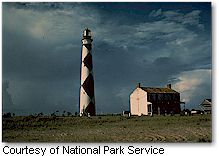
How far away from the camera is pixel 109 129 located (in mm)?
4949

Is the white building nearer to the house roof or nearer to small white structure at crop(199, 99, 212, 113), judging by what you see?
the house roof

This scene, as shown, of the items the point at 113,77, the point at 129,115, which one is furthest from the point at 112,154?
the point at 113,77

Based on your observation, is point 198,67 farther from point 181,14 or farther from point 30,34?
point 30,34

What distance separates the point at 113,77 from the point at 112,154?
0.84 metres

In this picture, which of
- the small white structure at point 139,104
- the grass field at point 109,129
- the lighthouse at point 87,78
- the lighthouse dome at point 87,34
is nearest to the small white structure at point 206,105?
the grass field at point 109,129

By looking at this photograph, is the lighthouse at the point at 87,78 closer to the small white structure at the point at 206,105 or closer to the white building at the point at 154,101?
the white building at the point at 154,101

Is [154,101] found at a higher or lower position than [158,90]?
lower

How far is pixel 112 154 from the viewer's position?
185 inches

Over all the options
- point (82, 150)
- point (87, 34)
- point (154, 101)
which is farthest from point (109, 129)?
point (87, 34)

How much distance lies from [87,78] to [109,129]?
59 cm

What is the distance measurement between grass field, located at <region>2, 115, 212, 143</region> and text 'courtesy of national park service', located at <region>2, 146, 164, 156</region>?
0.29 feet

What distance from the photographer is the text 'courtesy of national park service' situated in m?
4.69

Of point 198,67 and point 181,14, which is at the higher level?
point 181,14

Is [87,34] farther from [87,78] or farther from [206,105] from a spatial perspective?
[206,105]
